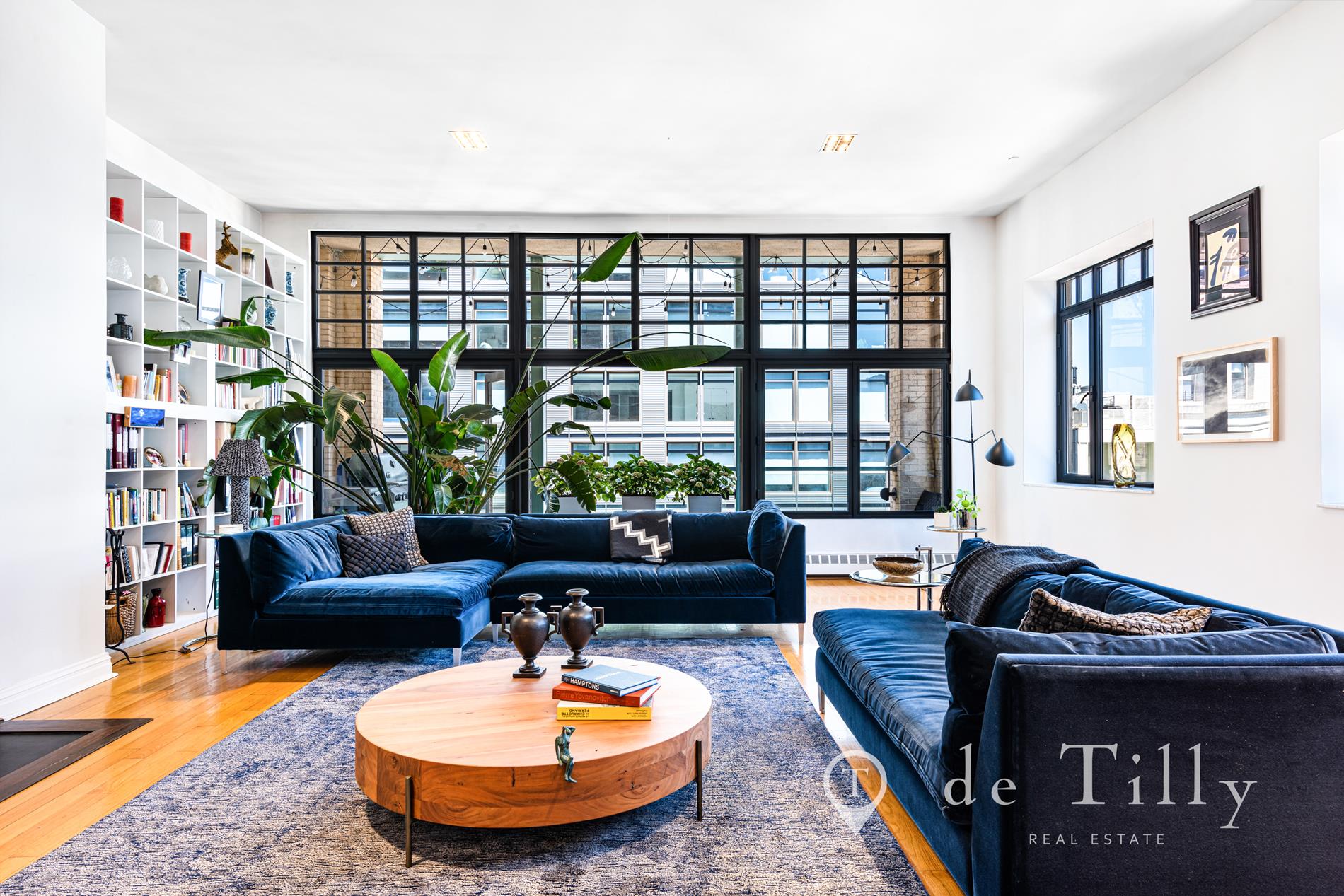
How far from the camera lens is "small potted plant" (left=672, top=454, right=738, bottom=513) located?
5.73m

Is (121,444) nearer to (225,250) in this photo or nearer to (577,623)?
(225,250)

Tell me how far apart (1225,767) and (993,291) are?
6046mm

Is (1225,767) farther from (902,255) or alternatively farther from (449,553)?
(902,255)

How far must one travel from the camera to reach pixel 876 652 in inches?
107

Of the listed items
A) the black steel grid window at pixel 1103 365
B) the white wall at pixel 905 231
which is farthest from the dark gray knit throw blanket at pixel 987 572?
the white wall at pixel 905 231

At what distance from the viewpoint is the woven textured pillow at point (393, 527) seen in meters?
4.57

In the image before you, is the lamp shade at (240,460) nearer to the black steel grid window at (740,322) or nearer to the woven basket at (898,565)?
the black steel grid window at (740,322)

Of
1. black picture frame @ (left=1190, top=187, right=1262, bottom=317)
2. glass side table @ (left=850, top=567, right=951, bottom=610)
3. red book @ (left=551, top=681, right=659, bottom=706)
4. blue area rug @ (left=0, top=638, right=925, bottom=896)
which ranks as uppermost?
black picture frame @ (left=1190, top=187, right=1262, bottom=317)

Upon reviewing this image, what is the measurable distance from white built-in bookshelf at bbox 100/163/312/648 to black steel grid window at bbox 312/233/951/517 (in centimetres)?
108

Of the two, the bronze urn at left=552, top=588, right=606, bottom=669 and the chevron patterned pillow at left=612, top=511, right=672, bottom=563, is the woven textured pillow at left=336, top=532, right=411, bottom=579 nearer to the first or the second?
the chevron patterned pillow at left=612, top=511, right=672, bottom=563

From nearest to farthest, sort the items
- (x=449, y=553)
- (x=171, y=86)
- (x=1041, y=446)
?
(x=171, y=86), (x=449, y=553), (x=1041, y=446)

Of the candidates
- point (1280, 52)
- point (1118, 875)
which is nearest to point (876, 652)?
point (1118, 875)

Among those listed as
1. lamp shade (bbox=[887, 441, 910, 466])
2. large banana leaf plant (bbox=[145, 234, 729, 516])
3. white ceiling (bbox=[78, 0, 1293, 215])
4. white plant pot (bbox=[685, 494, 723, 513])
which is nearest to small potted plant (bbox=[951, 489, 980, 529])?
lamp shade (bbox=[887, 441, 910, 466])

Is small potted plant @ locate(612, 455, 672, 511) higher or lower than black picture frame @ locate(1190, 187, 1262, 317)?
lower
